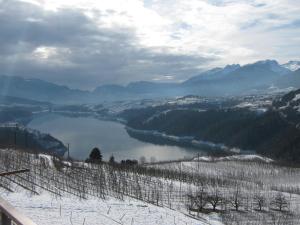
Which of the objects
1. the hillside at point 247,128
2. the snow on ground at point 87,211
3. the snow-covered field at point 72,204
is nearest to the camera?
the snow on ground at point 87,211

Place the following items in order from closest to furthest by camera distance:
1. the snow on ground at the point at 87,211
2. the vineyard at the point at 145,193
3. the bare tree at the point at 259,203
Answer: the snow on ground at the point at 87,211, the vineyard at the point at 145,193, the bare tree at the point at 259,203

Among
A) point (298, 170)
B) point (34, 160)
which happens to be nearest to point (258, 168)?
point (298, 170)

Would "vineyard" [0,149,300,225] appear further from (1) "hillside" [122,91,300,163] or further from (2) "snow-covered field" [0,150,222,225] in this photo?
(1) "hillside" [122,91,300,163]

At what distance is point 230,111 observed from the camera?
177 meters

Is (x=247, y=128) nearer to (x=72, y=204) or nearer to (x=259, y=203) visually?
(x=259, y=203)

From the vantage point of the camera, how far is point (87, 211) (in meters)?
12.5

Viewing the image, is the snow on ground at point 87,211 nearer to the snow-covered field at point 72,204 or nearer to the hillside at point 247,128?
the snow-covered field at point 72,204

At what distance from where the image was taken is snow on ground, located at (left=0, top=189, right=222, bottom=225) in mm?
11352

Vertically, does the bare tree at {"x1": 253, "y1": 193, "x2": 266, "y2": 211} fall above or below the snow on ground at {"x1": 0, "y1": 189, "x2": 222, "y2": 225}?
below

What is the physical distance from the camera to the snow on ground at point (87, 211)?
11352mm

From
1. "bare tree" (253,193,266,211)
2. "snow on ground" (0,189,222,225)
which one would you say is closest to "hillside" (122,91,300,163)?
"bare tree" (253,193,266,211)

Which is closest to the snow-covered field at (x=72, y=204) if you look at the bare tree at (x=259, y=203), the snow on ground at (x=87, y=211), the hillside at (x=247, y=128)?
the snow on ground at (x=87, y=211)

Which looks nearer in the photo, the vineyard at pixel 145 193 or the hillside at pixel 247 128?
the vineyard at pixel 145 193

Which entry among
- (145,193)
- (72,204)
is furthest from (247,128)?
(72,204)
